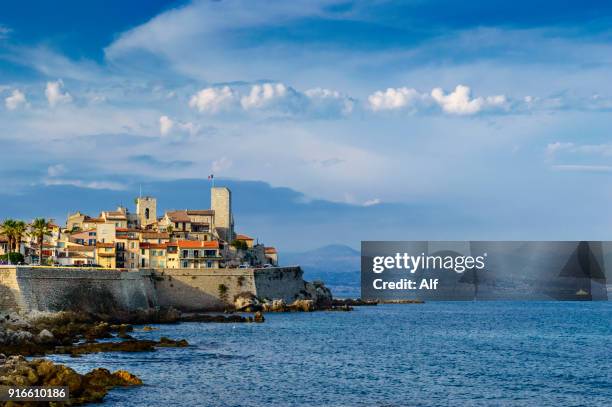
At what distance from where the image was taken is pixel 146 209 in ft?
409

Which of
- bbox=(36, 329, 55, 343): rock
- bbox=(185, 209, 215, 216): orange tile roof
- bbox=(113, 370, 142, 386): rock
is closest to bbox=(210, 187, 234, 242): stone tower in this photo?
bbox=(185, 209, 215, 216): orange tile roof

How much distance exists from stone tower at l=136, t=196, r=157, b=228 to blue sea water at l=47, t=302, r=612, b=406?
152 ft

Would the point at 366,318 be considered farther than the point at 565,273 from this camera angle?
No

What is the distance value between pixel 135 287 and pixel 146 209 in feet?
138

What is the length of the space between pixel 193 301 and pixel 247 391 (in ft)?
163

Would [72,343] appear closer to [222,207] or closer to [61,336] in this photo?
[61,336]

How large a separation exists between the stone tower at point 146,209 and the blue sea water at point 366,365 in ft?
152

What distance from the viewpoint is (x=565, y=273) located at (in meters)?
149

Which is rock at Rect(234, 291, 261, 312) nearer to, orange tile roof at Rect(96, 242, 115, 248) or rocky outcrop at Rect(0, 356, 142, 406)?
orange tile roof at Rect(96, 242, 115, 248)

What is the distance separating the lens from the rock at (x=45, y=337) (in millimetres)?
54747

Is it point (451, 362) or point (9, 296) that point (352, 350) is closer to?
point (451, 362)

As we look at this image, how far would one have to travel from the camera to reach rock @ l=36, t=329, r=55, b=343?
5475 centimetres

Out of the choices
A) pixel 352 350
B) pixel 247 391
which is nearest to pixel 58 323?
pixel 352 350

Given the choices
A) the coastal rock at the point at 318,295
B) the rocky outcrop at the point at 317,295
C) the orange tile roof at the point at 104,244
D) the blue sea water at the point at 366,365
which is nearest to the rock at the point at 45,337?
the blue sea water at the point at 366,365
